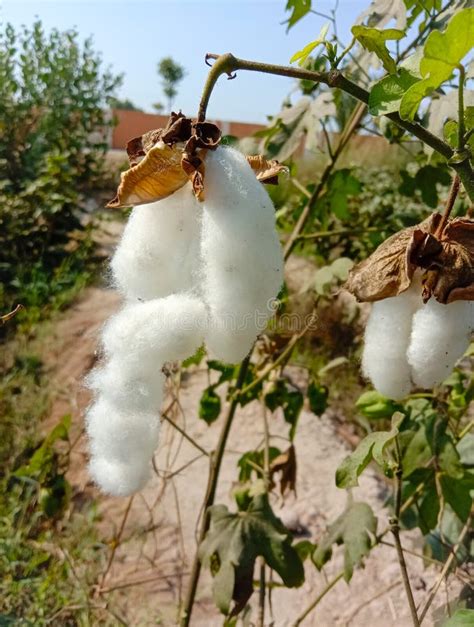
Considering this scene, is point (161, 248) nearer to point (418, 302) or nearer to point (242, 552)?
point (418, 302)

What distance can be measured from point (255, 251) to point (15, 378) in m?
Result: 2.73

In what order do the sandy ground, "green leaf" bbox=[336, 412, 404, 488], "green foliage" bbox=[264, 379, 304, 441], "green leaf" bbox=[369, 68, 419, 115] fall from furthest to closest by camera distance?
1. the sandy ground
2. "green foliage" bbox=[264, 379, 304, 441]
3. "green leaf" bbox=[336, 412, 404, 488]
4. "green leaf" bbox=[369, 68, 419, 115]

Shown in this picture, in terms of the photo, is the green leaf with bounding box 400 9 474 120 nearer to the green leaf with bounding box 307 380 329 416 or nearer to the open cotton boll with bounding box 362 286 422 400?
the open cotton boll with bounding box 362 286 422 400

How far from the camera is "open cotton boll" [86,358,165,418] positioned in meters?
0.59

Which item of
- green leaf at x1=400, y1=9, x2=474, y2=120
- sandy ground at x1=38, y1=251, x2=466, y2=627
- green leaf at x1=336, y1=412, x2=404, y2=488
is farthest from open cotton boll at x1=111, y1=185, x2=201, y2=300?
sandy ground at x1=38, y1=251, x2=466, y2=627

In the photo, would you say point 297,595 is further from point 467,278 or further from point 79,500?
point 467,278

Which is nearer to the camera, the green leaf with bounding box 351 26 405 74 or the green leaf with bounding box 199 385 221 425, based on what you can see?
the green leaf with bounding box 351 26 405 74

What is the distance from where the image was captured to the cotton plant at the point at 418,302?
24.3 inches

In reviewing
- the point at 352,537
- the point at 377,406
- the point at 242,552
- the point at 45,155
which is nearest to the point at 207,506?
the point at 242,552

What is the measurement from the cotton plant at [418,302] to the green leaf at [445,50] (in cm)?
16

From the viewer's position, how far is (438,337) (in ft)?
2.03

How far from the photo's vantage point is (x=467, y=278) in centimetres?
61

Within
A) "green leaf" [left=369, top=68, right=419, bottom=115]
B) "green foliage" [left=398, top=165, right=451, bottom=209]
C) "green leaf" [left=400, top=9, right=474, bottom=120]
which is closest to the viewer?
"green leaf" [left=400, top=9, right=474, bottom=120]

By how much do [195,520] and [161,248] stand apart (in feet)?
5.99
